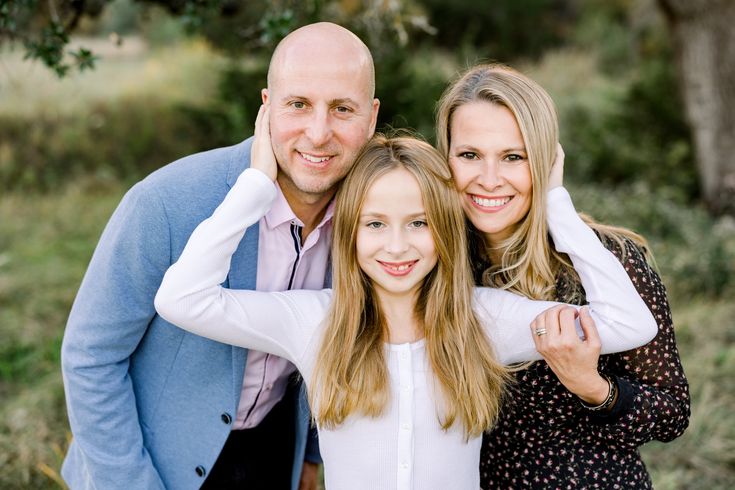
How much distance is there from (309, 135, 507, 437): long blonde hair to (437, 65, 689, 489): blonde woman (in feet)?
0.44

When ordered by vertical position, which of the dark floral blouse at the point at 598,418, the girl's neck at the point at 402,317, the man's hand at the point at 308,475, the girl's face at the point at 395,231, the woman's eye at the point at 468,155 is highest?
the woman's eye at the point at 468,155

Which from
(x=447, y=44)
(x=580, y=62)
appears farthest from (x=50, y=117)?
(x=580, y=62)

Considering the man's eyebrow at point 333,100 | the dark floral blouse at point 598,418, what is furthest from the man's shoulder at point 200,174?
the dark floral blouse at point 598,418

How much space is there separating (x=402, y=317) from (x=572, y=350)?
1.87 ft

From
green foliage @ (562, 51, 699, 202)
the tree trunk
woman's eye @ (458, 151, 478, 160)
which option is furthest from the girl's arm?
green foliage @ (562, 51, 699, 202)

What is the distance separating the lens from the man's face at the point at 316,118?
2473mm

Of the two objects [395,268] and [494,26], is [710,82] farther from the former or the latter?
[494,26]

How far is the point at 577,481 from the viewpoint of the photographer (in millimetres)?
2471

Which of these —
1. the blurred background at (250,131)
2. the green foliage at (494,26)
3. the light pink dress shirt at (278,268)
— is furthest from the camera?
the green foliage at (494,26)

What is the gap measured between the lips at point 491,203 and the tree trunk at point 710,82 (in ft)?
22.2

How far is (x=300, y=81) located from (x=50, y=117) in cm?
915

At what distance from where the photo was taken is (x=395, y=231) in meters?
2.41

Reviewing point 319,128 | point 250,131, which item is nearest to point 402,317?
point 319,128

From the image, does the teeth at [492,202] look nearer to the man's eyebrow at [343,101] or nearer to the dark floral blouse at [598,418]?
the dark floral blouse at [598,418]
